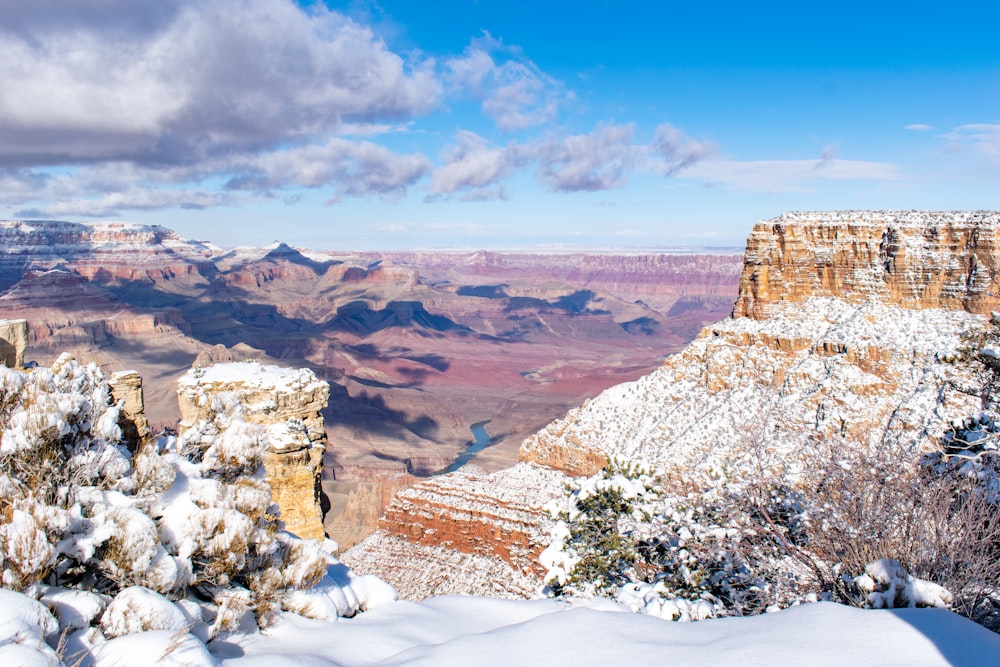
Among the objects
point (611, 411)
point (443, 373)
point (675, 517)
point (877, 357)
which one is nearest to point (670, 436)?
point (611, 411)

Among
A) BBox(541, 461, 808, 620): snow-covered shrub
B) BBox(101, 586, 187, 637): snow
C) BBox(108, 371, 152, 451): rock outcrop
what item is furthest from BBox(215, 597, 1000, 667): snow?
BBox(108, 371, 152, 451): rock outcrop

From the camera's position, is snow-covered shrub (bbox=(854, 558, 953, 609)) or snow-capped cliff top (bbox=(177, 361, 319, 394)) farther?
snow-capped cliff top (bbox=(177, 361, 319, 394))

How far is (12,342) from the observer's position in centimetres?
969

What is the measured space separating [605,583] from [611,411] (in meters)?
28.0

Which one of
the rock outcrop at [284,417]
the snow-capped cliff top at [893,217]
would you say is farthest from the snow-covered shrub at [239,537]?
the snow-capped cliff top at [893,217]

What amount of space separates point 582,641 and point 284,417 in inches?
361

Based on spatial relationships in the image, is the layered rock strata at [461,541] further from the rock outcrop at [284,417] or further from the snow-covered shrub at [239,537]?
the snow-covered shrub at [239,537]

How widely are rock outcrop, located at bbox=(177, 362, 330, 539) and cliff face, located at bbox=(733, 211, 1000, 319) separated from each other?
32838mm

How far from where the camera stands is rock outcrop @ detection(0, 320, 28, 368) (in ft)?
31.3

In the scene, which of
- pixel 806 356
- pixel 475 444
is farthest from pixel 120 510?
pixel 475 444

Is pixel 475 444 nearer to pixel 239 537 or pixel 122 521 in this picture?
pixel 239 537

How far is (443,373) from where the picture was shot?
160 meters

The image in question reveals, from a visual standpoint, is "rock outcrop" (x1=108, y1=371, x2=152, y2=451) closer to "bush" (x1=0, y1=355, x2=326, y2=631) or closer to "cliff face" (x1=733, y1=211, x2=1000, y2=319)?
"bush" (x1=0, y1=355, x2=326, y2=631)

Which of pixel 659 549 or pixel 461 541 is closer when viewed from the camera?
pixel 659 549
